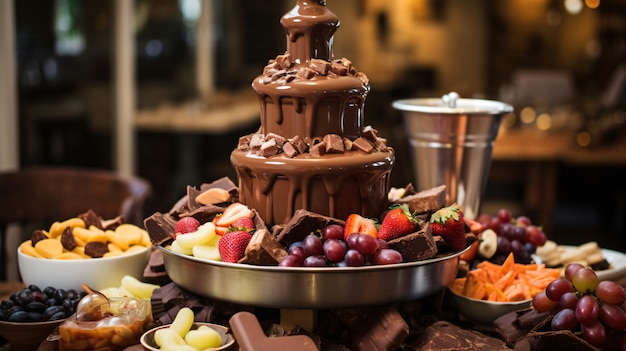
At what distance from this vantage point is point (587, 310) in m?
1.90

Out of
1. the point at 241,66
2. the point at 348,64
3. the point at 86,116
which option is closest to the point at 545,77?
the point at 241,66

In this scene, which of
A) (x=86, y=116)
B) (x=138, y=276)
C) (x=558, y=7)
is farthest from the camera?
(x=558, y=7)

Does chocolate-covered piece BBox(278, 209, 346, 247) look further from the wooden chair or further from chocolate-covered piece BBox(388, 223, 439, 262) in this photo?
the wooden chair

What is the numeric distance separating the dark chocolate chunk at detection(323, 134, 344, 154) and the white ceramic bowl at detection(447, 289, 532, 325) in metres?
0.55

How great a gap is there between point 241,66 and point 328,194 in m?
7.12

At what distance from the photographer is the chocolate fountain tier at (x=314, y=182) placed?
2010 mm

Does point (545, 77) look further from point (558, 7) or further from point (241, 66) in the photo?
point (241, 66)

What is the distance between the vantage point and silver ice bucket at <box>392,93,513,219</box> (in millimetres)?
2553

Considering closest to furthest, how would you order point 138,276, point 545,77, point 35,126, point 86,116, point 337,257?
point 337,257 < point 138,276 < point 35,126 < point 86,116 < point 545,77

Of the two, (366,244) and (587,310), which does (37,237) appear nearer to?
(366,244)

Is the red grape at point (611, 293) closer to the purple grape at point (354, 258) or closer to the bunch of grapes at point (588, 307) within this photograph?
the bunch of grapes at point (588, 307)

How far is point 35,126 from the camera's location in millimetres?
5121

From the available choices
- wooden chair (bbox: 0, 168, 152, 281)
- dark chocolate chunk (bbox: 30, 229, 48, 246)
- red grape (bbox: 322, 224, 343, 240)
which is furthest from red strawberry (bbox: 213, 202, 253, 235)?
wooden chair (bbox: 0, 168, 152, 281)

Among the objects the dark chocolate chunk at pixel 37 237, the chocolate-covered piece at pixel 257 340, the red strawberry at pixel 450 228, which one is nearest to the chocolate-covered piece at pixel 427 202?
the red strawberry at pixel 450 228
